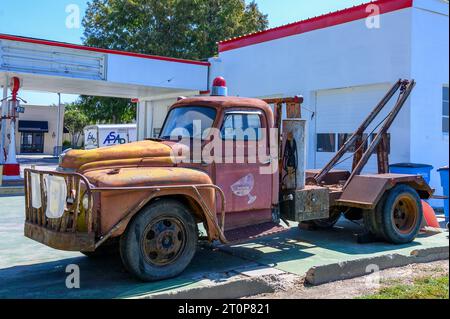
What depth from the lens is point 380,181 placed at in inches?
292

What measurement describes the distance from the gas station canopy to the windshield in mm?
9256

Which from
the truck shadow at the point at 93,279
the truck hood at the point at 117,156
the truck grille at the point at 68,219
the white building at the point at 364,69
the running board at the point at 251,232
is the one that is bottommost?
the truck shadow at the point at 93,279

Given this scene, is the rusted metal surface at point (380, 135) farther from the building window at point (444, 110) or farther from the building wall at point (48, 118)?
the building wall at point (48, 118)

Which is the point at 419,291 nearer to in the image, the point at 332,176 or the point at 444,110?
the point at 332,176

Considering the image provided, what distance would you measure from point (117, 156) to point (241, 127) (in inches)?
67.1

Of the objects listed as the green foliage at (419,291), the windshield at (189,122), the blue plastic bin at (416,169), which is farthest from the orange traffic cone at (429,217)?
the windshield at (189,122)

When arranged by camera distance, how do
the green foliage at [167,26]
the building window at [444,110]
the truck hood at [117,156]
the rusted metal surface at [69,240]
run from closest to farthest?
the rusted metal surface at [69,240], the truck hood at [117,156], the building window at [444,110], the green foliage at [167,26]

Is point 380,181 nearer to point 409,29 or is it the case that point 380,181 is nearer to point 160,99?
point 409,29

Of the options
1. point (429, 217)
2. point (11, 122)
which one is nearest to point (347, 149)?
point (429, 217)

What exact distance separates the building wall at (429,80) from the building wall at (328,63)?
0.21 meters

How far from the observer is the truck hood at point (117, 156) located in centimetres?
555

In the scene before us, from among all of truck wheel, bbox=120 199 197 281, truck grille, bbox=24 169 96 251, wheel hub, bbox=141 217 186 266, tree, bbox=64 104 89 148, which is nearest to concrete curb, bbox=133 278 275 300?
truck wheel, bbox=120 199 197 281

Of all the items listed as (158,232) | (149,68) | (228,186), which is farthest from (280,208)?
(149,68)

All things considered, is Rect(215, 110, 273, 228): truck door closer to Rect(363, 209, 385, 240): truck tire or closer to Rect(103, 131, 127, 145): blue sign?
Rect(363, 209, 385, 240): truck tire
